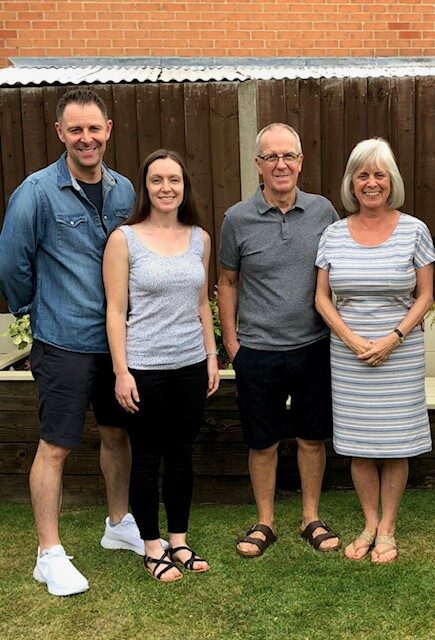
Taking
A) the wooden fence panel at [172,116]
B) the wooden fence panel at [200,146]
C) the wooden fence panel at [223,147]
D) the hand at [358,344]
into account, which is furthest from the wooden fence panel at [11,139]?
the hand at [358,344]

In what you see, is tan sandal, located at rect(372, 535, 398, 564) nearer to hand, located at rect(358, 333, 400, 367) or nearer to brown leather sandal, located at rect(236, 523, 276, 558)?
brown leather sandal, located at rect(236, 523, 276, 558)

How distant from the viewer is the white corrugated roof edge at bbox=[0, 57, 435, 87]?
5.96 metres

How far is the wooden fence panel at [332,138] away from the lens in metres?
5.79

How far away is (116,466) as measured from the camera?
3.53 meters

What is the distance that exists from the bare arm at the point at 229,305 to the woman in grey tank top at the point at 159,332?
15 centimetres

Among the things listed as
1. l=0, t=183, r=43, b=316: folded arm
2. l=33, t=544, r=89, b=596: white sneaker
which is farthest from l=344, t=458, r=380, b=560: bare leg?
l=0, t=183, r=43, b=316: folded arm

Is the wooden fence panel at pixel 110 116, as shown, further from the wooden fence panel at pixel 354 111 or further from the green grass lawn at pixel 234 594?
the green grass lawn at pixel 234 594

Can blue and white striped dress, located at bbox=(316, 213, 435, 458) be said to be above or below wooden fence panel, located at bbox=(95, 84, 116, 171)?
below

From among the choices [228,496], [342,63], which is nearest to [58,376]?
[228,496]

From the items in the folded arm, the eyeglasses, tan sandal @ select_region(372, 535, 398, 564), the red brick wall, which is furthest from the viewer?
the red brick wall

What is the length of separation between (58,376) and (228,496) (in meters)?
1.36

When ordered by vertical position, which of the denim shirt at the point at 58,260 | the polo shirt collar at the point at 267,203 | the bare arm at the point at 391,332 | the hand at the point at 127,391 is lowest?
the hand at the point at 127,391

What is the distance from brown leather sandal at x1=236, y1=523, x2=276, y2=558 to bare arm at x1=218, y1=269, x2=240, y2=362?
786 millimetres

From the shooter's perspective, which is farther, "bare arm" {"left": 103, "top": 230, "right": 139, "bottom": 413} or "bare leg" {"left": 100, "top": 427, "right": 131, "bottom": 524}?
"bare leg" {"left": 100, "top": 427, "right": 131, "bottom": 524}
